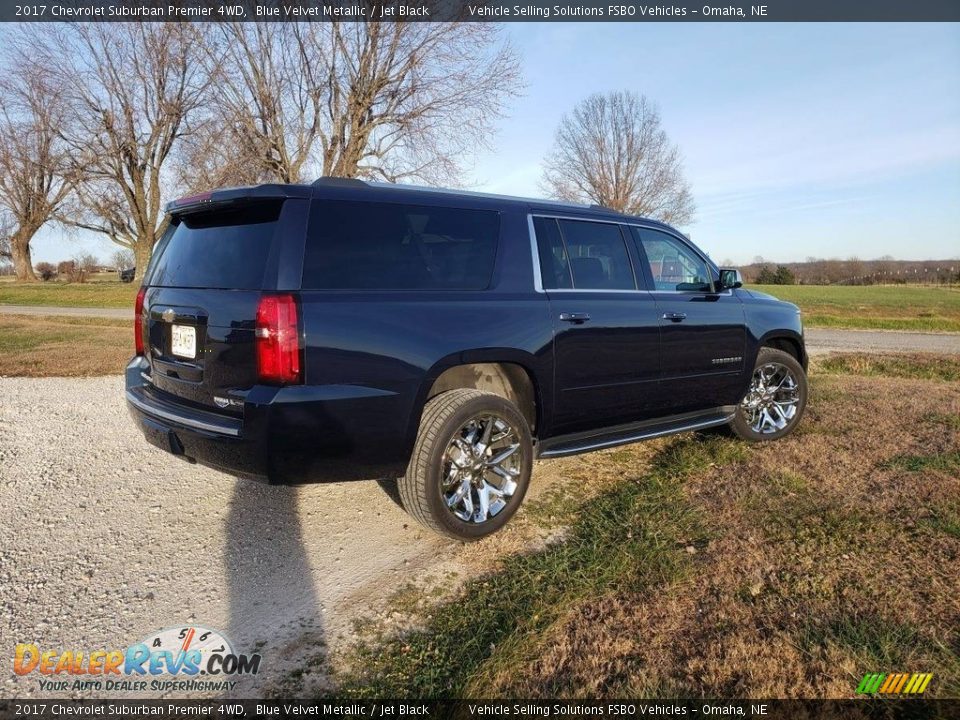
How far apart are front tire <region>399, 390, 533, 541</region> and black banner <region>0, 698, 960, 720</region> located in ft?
3.84

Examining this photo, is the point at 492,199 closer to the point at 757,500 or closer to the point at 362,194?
the point at 362,194

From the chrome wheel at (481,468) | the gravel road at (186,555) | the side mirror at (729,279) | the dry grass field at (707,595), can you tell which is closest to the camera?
the dry grass field at (707,595)

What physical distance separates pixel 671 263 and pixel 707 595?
266cm

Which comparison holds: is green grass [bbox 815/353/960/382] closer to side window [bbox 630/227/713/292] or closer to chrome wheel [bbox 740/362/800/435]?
chrome wheel [bbox 740/362/800/435]

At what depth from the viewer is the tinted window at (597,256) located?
3.99 meters

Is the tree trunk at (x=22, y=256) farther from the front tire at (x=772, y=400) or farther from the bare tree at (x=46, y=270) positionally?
the front tire at (x=772, y=400)

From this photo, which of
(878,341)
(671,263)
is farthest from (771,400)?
(878,341)

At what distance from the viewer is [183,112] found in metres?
23.0

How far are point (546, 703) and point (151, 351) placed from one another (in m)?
2.80

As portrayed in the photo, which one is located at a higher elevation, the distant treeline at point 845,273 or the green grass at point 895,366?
the distant treeline at point 845,273

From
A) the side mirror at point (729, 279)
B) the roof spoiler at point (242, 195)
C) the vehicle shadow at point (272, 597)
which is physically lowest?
the vehicle shadow at point (272, 597)

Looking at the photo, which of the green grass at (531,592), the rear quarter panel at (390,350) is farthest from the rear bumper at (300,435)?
the green grass at (531,592)

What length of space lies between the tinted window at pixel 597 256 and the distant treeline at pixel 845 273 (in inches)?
1872

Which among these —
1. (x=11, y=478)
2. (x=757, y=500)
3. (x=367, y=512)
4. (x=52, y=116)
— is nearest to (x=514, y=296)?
(x=367, y=512)
